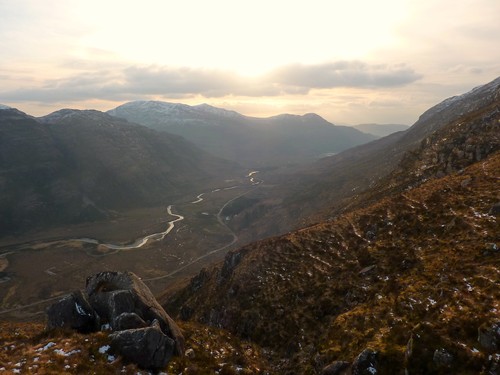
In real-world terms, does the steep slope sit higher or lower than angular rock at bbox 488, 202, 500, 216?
lower

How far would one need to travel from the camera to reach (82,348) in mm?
25906

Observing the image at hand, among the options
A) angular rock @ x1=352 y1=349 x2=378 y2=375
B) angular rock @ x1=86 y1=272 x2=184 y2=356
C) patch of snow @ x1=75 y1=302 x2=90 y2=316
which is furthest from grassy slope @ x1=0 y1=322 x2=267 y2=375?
angular rock @ x1=352 y1=349 x2=378 y2=375

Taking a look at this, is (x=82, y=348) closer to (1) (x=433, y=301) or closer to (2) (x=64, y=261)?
(1) (x=433, y=301)

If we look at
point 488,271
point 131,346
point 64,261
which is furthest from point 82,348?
point 64,261

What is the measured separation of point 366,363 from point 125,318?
59.4 feet

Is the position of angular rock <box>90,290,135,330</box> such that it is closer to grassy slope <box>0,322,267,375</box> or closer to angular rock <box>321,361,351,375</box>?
grassy slope <box>0,322,267,375</box>

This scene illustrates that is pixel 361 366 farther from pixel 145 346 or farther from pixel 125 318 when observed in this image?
pixel 125 318

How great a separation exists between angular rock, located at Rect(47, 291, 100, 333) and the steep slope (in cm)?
1600

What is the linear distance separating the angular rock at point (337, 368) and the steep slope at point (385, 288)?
0.94m

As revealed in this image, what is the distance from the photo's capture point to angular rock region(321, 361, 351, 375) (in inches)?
938

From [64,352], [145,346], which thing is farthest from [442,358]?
[64,352]

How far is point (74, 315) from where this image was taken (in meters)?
30.5

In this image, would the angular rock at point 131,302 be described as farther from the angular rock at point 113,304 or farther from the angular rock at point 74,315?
the angular rock at point 74,315

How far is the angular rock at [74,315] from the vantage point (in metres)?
30.2
